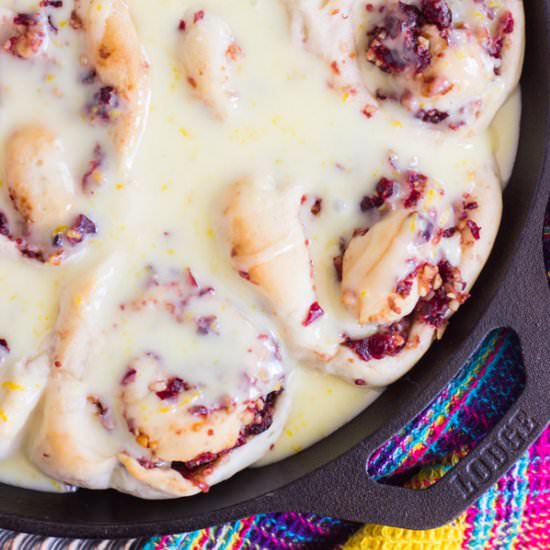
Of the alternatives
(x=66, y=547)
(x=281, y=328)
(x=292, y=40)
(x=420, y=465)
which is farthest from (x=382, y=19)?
(x=66, y=547)

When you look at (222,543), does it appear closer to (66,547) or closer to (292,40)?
(66,547)

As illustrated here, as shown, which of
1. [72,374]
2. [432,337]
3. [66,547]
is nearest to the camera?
[72,374]

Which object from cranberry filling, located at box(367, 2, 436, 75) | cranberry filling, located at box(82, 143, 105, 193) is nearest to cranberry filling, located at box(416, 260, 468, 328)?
cranberry filling, located at box(367, 2, 436, 75)

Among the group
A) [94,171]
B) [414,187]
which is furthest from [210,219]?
[414,187]

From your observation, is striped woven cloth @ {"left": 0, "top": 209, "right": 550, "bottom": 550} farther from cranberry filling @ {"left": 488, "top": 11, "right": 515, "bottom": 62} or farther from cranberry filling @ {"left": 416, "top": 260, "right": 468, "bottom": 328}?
cranberry filling @ {"left": 488, "top": 11, "right": 515, "bottom": 62}

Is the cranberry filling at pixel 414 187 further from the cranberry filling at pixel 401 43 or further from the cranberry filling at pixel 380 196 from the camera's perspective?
the cranberry filling at pixel 401 43

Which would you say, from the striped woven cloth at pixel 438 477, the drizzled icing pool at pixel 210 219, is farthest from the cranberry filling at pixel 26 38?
the striped woven cloth at pixel 438 477

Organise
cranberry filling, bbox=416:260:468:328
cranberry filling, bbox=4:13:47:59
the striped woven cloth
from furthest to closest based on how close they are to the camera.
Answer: the striped woven cloth, cranberry filling, bbox=416:260:468:328, cranberry filling, bbox=4:13:47:59
